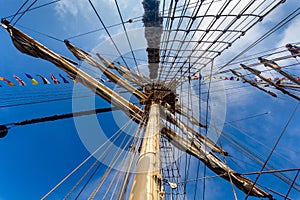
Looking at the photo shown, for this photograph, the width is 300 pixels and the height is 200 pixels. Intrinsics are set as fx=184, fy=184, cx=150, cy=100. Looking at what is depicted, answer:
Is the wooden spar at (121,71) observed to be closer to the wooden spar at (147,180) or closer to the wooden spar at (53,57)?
the wooden spar at (53,57)

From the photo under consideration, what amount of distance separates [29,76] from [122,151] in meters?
4.40

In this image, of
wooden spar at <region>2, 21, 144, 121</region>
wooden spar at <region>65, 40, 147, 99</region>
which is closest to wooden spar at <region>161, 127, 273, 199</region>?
wooden spar at <region>2, 21, 144, 121</region>

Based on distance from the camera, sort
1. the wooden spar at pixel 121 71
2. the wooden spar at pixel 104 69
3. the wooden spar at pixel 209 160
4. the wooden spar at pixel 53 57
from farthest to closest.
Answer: the wooden spar at pixel 121 71
the wooden spar at pixel 104 69
the wooden spar at pixel 53 57
the wooden spar at pixel 209 160

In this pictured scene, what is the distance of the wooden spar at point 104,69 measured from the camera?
26.4 feet

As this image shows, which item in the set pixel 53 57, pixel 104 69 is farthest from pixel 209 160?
pixel 53 57

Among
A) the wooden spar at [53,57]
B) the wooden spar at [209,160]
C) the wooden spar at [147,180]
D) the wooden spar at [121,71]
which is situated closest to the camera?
the wooden spar at [147,180]

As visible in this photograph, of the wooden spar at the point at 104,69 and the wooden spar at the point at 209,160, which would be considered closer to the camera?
the wooden spar at the point at 209,160

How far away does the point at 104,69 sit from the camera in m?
8.47

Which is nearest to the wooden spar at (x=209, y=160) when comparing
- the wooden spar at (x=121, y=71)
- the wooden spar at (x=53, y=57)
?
the wooden spar at (x=53, y=57)

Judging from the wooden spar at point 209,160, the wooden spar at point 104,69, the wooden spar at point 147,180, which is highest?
the wooden spar at point 104,69

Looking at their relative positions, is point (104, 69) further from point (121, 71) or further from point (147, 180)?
point (147, 180)

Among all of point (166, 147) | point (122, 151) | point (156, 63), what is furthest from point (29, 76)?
point (156, 63)

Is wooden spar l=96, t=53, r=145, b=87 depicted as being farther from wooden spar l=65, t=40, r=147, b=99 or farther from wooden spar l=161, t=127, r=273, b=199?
wooden spar l=161, t=127, r=273, b=199

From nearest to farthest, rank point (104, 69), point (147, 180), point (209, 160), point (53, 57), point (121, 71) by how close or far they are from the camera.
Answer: point (147, 180), point (209, 160), point (53, 57), point (104, 69), point (121, 71)
